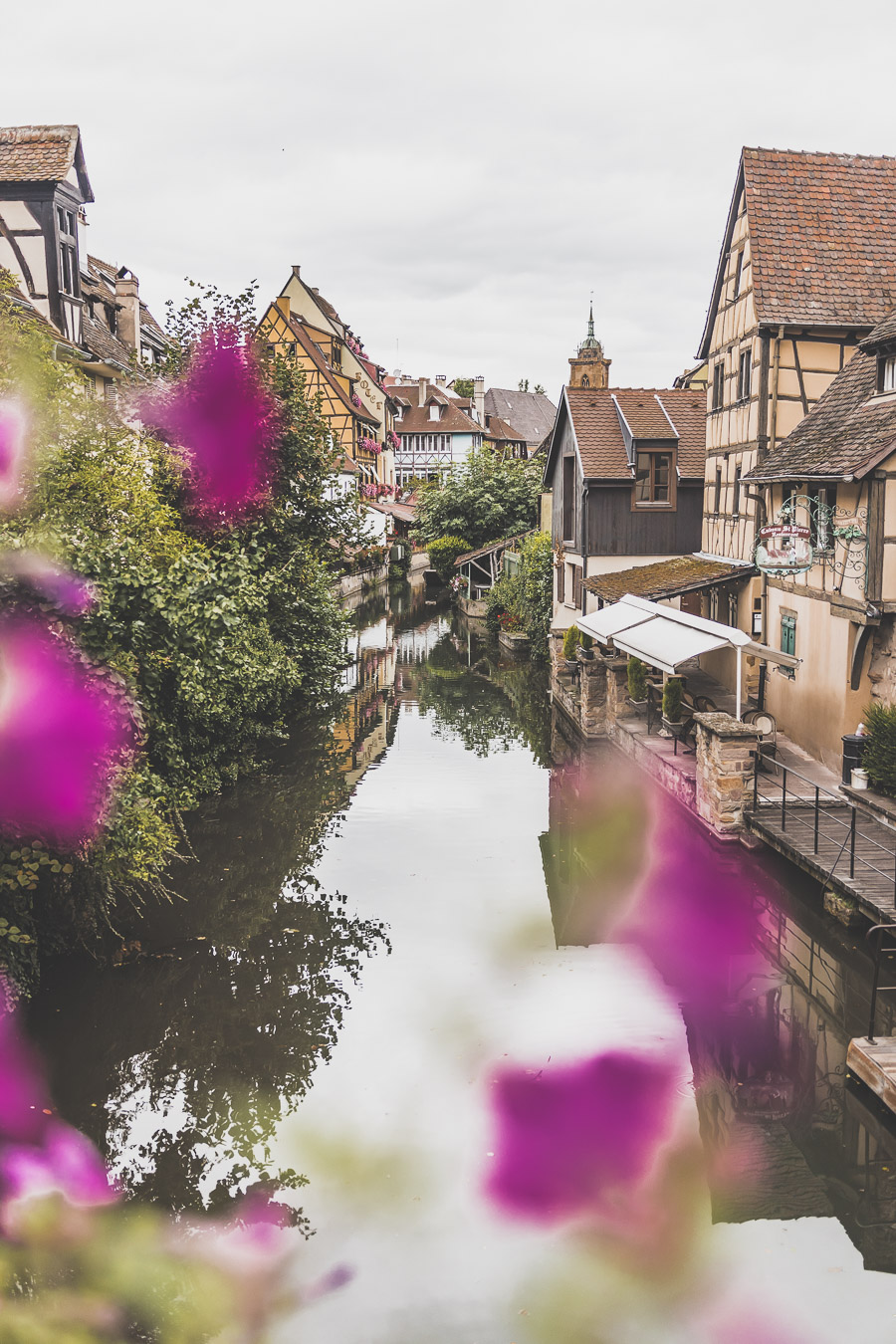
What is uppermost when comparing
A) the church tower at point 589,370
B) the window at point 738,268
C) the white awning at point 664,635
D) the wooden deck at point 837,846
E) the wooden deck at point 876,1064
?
the church tower at point 589,370

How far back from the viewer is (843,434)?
15.3m

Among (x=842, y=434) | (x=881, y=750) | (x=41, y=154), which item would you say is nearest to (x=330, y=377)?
(x=41, y=154)

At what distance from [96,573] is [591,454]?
18.8 metres

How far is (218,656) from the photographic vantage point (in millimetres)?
11773

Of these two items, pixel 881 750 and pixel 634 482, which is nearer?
pixel 881 750

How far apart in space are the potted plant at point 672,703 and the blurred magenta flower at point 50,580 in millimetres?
10924

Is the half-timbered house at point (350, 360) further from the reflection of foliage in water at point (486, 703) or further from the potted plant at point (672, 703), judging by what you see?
the potted plant at point (672, 703)

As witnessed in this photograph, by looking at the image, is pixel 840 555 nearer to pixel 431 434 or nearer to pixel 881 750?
pixel 881 750

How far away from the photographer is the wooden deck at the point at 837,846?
10352 millimetres

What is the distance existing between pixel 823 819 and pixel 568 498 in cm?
1796

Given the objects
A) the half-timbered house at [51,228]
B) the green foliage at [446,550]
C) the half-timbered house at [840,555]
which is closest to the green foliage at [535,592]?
the green foliage at [446,550]

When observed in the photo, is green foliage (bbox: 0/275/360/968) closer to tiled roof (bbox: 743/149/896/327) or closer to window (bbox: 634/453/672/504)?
tiled roof (bbox: 743/149/896/327)

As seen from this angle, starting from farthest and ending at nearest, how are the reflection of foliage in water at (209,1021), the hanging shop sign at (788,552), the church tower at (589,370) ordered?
1. the church tower at (589,370)
2. the hanging shop sign at (788,552)
3. the reflection of foliage in water at (209,1021)

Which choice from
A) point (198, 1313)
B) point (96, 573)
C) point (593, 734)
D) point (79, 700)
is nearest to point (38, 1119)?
point (198, 1313)
